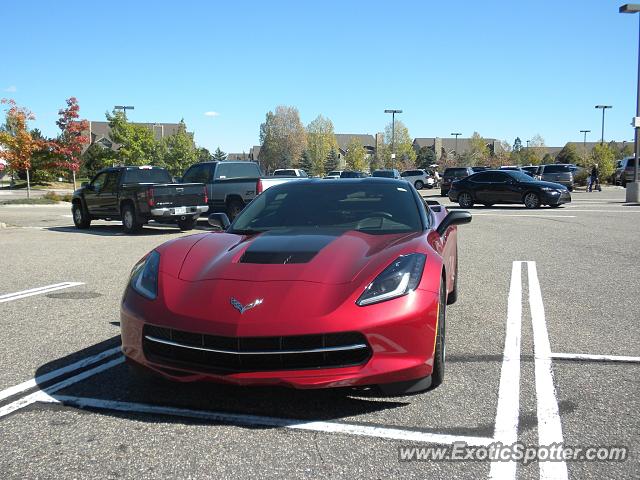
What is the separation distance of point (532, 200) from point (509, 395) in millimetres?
20664

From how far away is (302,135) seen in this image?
110 metres

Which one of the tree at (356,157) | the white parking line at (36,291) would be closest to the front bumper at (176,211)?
the white parking line at (36,291)

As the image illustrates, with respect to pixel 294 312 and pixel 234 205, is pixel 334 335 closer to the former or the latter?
pixel 294 312

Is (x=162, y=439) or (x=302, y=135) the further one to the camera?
(x=302, y=135)

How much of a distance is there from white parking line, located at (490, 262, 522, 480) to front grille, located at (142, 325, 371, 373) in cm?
81

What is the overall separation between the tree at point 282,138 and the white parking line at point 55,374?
10399 cm

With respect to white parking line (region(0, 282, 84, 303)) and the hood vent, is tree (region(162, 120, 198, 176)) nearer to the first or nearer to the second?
white parking line (region(0, 282, 84, 303))

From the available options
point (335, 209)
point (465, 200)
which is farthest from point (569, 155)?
point (335, 209)

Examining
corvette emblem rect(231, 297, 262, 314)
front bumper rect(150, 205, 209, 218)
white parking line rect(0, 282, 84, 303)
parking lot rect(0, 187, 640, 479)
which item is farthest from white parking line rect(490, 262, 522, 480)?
front bumper rect(150, 205, 209, 218)

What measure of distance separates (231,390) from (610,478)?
212 centimetres

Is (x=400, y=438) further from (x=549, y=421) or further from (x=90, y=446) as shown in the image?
(x=90, y=446)

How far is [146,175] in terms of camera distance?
16359mm

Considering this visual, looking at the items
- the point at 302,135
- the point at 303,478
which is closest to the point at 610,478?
the point at 303,478

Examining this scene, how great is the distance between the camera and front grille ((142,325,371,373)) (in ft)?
10.00
